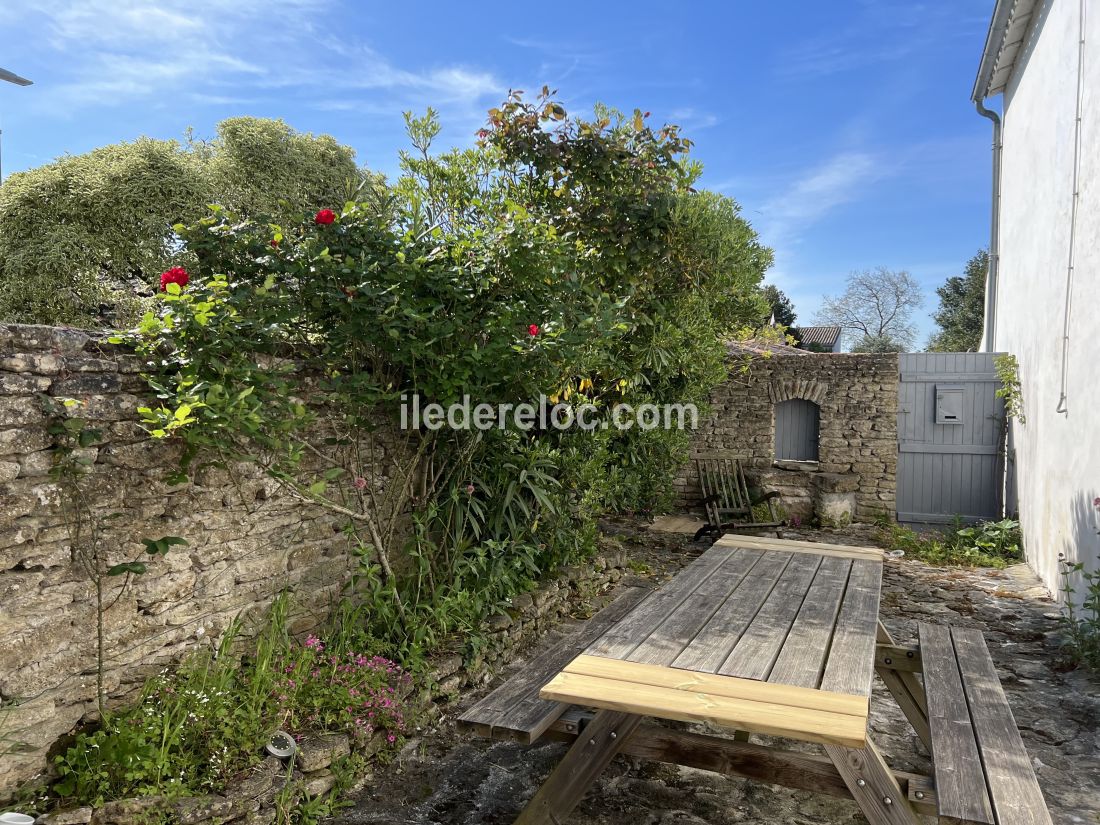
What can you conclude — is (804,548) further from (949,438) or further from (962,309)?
(962,309)

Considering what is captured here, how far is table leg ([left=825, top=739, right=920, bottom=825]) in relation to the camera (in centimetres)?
203

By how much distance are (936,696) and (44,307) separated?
9.88m

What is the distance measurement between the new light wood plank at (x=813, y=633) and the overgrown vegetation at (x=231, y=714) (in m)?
1.72

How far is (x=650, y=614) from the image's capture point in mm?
2795

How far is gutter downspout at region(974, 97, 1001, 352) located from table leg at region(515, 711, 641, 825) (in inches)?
381

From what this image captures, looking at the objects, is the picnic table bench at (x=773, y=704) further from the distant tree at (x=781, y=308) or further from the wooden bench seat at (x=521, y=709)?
the distant tree at (x=781, y=308)

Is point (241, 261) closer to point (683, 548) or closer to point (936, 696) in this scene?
point (936, 696)

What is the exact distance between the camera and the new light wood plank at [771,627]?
89.1 inches

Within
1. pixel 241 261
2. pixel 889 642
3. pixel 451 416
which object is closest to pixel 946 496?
pixel 889 642

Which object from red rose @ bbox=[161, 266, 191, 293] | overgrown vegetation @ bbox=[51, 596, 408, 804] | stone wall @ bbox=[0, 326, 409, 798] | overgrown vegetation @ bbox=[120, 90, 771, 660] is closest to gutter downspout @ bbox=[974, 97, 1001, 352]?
overgrown vegetation @ bbox=[120, 90, 771, 660]

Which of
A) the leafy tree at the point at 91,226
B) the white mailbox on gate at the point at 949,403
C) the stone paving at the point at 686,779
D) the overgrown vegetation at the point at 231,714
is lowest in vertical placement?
the stone paving at the point at 686,779

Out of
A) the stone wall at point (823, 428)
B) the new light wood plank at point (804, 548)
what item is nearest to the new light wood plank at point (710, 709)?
the new light wood plank at point (804, 548)

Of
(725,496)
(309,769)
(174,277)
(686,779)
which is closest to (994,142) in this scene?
(725,496)

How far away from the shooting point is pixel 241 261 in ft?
11.1
